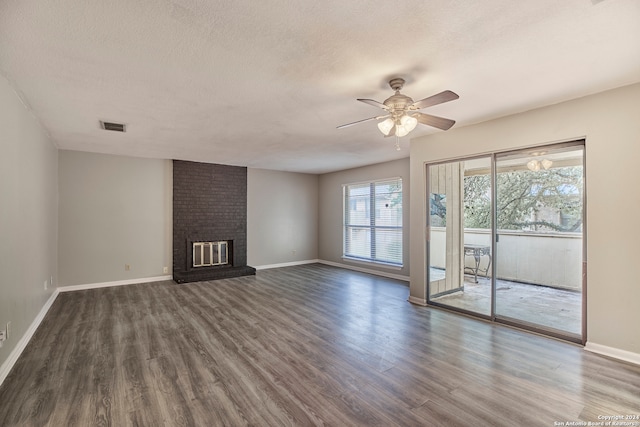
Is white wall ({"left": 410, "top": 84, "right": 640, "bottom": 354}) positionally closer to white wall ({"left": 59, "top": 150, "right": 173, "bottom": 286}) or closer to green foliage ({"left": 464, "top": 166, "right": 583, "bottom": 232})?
green foliage ({"left": 464, "top": 166, "right": 583, "bottom": 232})

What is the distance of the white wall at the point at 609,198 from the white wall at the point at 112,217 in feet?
20.7

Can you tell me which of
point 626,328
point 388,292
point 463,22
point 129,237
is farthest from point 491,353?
point 129,237

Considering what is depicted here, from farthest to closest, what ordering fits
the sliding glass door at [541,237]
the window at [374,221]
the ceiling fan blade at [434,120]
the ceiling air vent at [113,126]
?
the window at [374,221] < the ceiling air vent at [113,126] < the sliding glass door at [541,237] < the ceiling fan blade at [434,120]

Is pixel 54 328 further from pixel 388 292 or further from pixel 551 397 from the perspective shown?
pixel 551 397

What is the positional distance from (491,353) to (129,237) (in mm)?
6050

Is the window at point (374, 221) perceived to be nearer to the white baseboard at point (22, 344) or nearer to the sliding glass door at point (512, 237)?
the sliding glass door at point (512, 237)

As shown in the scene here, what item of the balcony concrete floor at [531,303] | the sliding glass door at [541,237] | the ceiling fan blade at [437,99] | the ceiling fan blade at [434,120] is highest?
the ceiling fan blade at [437,99]

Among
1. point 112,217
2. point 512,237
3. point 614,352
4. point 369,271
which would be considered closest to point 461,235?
point 512,237

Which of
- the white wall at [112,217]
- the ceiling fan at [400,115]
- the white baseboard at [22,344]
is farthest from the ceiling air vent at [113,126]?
the ceiling fan at [400,115]

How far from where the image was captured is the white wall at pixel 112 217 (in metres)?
5.16

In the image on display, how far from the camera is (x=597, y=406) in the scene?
2.04 m

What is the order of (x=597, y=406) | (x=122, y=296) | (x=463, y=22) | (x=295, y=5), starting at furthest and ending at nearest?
(x=122, y=296) → (x=597, y=406) → (x=463, y=22) → (x=295, y=5)

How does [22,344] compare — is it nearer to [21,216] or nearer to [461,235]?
[21,216]

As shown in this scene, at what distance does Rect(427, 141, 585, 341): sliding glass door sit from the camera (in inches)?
124
